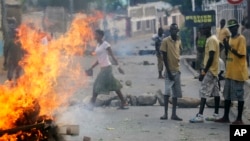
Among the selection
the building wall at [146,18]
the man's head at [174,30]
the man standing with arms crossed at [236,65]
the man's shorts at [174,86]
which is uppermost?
the man's head at [174,30]

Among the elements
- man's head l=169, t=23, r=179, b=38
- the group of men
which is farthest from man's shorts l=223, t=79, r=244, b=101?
man's head l=169, t=23, r=179, b=38

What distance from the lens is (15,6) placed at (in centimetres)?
2825

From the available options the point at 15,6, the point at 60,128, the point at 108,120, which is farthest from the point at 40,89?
the point at 15,6

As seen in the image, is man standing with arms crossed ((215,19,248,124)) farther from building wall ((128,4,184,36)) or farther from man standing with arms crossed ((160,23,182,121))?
building wall ((128,4,184,36))

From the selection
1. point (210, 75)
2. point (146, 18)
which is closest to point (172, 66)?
point (210, 75)

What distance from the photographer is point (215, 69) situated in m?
11.4

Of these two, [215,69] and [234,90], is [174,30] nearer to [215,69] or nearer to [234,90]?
[215,69]

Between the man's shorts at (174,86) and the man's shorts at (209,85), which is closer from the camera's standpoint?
the man's shorts at (209,85)

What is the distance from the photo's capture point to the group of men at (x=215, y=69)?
11.0 metres

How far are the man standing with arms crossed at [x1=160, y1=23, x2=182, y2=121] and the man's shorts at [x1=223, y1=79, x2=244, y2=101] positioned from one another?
3.50 feet

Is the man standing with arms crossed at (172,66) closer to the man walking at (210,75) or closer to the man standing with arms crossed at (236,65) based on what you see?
the man walking at (210,75)

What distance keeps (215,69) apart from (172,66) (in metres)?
0.91

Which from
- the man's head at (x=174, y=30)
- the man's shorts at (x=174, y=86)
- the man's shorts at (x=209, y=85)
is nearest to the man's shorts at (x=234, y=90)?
the man's shorts at (x=209, y=85)

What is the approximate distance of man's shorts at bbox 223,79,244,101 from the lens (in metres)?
11.0
